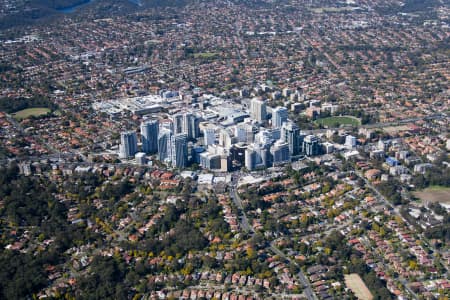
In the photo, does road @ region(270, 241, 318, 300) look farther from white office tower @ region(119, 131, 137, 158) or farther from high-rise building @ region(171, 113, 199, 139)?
high-rise building @ region(171, 113, 199, 139)

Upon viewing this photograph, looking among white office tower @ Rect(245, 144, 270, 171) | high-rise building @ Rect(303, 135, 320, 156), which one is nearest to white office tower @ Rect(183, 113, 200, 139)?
white office tower @ Rect(245, 144, 270, 171)

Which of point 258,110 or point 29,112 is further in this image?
point 29,112

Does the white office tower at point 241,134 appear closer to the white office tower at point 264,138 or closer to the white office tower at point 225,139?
the white office tower at point 225,139

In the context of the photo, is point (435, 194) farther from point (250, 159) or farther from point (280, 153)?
point (250, 159)

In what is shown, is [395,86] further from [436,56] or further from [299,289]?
[299,289]

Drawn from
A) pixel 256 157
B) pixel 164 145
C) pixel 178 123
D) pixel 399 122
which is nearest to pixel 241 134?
pixel 256 157

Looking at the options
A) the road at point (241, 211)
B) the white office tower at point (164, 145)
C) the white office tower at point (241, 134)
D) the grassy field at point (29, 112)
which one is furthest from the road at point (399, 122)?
the grassy field at point (29, 112)
